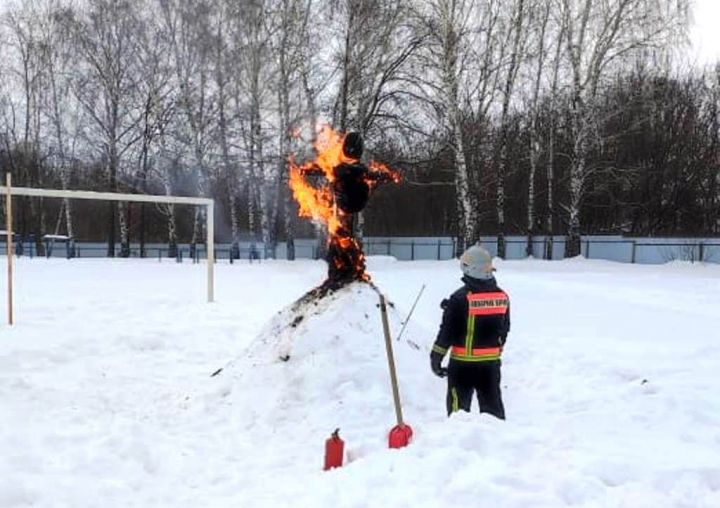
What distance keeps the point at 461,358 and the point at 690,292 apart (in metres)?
11.8

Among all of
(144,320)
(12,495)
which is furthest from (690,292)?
(12,495)

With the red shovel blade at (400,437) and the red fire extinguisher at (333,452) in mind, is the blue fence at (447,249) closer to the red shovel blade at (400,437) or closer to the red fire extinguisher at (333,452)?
the red fire extinguisher at (333,452)

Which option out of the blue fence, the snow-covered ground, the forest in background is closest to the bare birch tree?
the forest in background

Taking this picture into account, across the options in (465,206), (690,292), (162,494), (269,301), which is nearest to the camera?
(162,494)

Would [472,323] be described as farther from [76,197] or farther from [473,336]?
[76,197]

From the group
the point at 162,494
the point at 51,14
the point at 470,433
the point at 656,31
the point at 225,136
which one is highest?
the point at 51,14

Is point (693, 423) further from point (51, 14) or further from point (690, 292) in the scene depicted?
point (51, 14)

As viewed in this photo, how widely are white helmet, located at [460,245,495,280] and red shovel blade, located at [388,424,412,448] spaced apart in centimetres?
134

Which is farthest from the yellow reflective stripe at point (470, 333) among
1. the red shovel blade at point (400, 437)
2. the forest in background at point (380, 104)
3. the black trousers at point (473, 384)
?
the forest in background at point (380, 104)

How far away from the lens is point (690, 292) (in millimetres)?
15266

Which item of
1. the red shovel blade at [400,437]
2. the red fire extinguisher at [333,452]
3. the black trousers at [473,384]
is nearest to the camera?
the red shovel blade at [400,437]

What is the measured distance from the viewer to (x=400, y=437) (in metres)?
4.64

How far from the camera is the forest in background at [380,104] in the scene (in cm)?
2516

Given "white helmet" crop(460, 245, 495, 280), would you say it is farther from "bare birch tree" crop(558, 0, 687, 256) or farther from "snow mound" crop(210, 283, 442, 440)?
"bare birch tree" crop(558, 0, 687, 256)
